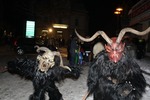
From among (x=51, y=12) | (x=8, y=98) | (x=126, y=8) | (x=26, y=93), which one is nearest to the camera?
(x=8, y=98)

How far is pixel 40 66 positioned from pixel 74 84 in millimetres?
4364

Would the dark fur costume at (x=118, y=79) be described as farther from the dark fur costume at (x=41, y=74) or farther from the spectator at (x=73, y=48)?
the spectator at (x=73, y=48)

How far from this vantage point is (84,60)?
18219 mm

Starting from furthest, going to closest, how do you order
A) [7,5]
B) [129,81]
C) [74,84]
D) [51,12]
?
[51,12] < [7,5] < [74,84] < [129,81]

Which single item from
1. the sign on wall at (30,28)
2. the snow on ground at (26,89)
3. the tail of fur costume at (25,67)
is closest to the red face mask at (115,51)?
the tail of fur costume at (25,67)

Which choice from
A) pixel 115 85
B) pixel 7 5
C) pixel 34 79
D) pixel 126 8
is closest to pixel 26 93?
pixel 34 79

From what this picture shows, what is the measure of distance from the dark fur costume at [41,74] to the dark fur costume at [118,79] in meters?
1.70

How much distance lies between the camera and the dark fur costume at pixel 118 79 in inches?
183

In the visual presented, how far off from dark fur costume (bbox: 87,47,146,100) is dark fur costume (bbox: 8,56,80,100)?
1699 mm

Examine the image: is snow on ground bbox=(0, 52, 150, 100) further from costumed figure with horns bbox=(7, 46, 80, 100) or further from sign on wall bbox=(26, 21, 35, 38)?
sign on wall bbox=(26, 21, 35, 38)

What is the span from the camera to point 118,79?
4.73 metres

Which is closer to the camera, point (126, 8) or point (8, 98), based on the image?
point (8, 98)

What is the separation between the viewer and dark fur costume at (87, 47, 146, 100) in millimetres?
4645

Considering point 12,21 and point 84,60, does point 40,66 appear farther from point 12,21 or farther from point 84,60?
point 12,21
